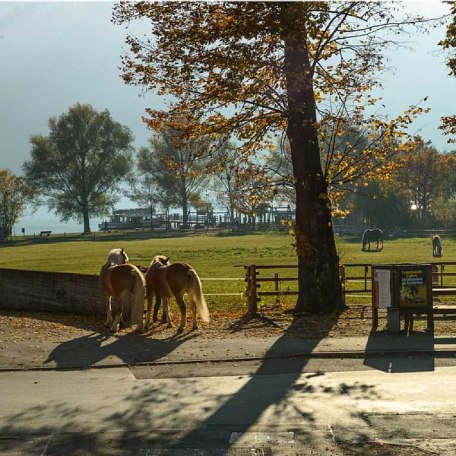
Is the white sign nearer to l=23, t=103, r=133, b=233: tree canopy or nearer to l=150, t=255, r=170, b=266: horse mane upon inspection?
l=150, t=255, r=170, b=266: horse mane

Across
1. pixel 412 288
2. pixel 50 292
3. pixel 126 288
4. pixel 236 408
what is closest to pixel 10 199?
pixel 50 292

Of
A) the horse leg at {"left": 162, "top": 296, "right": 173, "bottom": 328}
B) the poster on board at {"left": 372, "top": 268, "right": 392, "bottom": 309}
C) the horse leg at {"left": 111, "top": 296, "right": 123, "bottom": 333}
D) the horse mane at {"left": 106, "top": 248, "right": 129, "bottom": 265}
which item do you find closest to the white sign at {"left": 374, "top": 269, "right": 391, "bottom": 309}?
the poster on board at {"left": 372, "top": 268, "right": 392, "bottom": 309}

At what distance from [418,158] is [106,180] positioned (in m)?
47.3

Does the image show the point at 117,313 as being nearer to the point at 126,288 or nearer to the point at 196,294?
the point at 126,288

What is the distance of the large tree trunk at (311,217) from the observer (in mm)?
17125

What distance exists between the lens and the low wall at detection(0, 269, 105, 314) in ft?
58.4

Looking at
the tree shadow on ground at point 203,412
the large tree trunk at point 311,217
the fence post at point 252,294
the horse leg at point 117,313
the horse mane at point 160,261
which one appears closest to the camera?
the tree shadow on ground at point 203,412

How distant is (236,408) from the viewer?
8.66 m

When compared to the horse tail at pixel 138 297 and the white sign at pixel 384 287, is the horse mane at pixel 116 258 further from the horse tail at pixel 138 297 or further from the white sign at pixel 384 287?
the white sign at pixel 384 287

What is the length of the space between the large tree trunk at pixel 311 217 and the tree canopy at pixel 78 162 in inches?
3560

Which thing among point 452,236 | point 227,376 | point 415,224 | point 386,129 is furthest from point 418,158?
point 227,376

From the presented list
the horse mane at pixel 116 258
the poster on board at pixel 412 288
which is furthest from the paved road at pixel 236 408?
the horse mane at pixel 116 258

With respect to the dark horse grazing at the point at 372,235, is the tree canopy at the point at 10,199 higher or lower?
higher

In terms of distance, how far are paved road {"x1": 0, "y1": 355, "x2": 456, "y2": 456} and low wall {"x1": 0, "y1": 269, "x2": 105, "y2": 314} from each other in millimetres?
6635
